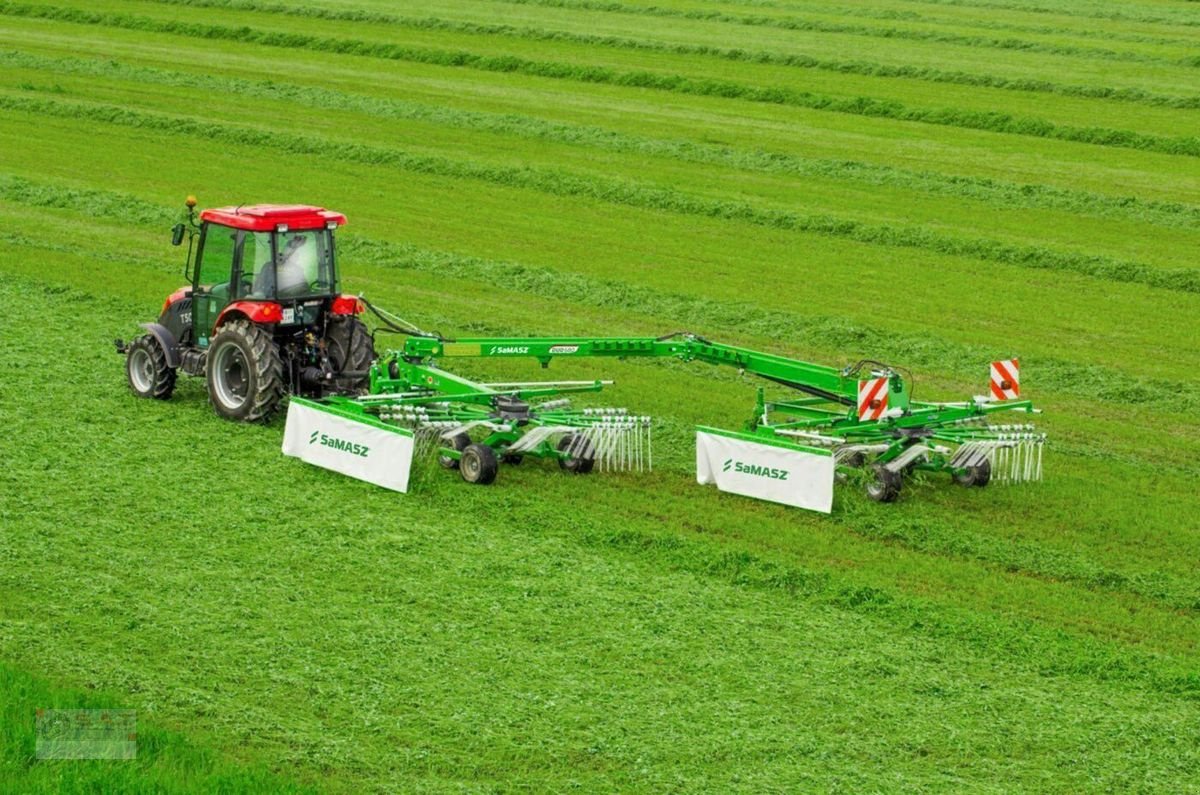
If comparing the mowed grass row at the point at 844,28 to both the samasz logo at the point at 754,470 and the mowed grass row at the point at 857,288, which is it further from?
the samasz logo at the point at 754,470

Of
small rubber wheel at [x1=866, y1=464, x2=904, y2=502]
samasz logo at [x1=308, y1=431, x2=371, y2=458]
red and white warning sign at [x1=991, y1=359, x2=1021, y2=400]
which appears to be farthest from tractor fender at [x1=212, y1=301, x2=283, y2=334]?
red and white warning sign at [x1=991, y1=359, x2=1021, y2=400]

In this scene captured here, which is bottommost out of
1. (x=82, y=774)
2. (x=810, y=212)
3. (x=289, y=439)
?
(x=82, y=774)

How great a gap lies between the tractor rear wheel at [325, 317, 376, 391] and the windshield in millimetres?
412

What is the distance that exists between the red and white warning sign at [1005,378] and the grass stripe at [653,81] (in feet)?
67.5

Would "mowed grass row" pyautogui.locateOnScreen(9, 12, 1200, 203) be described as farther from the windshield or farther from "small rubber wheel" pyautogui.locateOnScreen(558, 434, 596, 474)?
"small rubber wheel" pyautogui.locateOnScreen(558, 434, 596, 474)

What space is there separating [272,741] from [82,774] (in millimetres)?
1102

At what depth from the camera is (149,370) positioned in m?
18.1

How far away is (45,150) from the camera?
32.7 metres

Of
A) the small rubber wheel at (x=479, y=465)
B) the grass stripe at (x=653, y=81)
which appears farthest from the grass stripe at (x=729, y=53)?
the small rubber wheel at (x=479, y=465)

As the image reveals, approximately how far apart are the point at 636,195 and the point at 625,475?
14.7m

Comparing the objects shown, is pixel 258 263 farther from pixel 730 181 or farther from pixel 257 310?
pixel 730 181

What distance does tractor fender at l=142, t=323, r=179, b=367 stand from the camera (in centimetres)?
1794

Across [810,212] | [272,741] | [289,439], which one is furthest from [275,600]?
[810,212]

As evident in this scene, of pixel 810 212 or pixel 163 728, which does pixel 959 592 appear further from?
pixel 810 212
